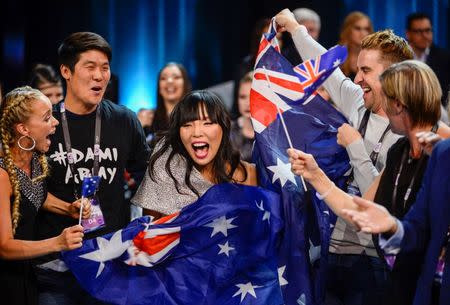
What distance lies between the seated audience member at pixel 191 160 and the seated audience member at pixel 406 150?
0.88 metres

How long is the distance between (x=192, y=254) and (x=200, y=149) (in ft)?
1.78

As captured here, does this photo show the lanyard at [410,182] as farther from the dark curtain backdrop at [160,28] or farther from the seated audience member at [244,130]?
the dark curtain backdrop at [160,28]

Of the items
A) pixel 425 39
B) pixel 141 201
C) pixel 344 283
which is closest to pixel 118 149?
pixel 141 201

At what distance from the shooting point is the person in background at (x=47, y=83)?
6.64 meters

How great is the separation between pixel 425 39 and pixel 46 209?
4.52 metres

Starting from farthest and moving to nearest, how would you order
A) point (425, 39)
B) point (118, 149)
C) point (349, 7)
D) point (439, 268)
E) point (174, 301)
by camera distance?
point (349, 7)
point (425, 39)
point (118, 149)
point (174, 301)
point (439, 268)

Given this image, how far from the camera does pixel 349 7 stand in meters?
9.20

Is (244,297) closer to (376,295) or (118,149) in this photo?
(376,295)

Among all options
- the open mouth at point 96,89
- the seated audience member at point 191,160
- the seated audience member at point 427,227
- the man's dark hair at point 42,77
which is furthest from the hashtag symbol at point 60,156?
the man's dark hair at point 42,77

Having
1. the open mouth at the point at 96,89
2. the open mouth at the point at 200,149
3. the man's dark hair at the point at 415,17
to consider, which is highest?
the man's dark hair at the point at 415,17

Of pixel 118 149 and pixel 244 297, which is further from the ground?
pixel 118 149

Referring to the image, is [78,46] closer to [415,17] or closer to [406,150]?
[406,150]

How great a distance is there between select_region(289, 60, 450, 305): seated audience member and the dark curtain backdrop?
5.33 metres

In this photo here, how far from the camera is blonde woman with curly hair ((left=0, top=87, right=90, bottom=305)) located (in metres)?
4.19
